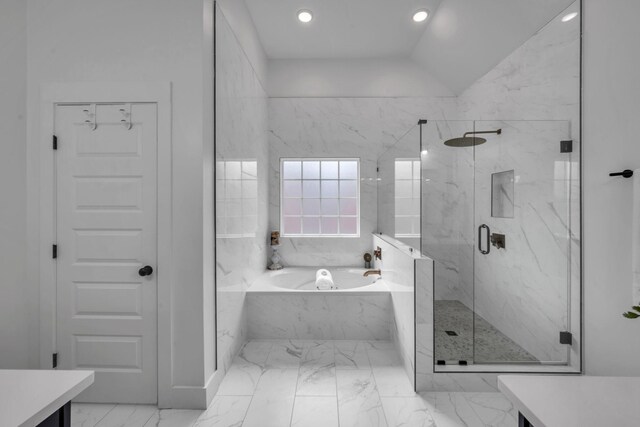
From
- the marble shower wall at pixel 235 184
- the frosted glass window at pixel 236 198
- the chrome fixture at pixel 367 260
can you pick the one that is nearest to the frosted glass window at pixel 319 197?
the chrome fixture at pixel 367 260

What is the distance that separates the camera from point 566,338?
2.18 m

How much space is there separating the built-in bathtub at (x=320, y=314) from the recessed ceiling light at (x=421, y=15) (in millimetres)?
2717

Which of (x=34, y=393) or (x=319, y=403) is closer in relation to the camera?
(x=34, y=393)

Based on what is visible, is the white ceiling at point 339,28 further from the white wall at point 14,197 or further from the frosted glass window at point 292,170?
the white wall at point 14,197

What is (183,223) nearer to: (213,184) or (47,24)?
(213,184)

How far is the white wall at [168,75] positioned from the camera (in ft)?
6.35

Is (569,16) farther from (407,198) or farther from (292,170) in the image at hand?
(292,170)

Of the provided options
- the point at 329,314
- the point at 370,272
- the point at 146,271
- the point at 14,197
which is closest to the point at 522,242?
the point at 370,272

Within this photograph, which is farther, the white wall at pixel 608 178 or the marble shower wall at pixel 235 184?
the marble shower wall at pixel 235 184

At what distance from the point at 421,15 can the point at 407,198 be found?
190 cm

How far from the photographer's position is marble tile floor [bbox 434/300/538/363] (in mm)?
2209

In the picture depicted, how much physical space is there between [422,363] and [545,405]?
1529 millimetres

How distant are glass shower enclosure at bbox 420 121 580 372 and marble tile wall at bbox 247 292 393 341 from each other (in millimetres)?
788

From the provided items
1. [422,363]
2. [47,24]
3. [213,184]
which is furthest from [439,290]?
[47,24]
